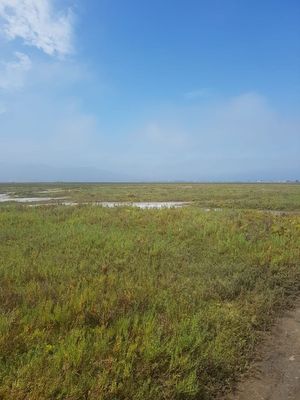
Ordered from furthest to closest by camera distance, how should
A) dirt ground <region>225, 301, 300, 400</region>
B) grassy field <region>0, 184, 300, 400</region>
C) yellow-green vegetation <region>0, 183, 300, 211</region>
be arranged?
1. yellow-green vegetation <region>0, 183, 300, 211</region>
2. dirt ground <region>225, 301, 300, 400</region>
3. grassy field <region>0, 184, 300, 400</region>

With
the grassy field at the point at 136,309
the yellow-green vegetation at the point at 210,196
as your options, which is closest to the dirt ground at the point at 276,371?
the grassy field at the point at 136,309

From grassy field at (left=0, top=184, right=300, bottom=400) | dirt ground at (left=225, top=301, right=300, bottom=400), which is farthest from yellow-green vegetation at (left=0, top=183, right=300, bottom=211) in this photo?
dirt ground at (left=225, top=301, right=300, bottom=400)

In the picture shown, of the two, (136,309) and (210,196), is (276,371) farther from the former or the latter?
(210,196)

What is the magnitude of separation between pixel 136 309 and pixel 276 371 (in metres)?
2.80

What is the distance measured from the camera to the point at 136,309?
7.29 m

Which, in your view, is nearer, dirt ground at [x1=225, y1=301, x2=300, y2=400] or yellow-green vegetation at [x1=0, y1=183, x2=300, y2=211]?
dirt ground at [x1=225, y1=301, x2=300, y2=400]

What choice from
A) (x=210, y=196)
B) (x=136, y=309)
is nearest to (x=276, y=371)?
(x=136, y=309)

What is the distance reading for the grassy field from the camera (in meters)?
5.01

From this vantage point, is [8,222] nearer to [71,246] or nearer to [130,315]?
[71,246]

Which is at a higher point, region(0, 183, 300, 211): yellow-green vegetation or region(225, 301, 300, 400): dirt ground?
region(0, 183, 300, 211): yellow-green vegetation

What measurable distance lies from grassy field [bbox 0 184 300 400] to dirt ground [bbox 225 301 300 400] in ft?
0.72

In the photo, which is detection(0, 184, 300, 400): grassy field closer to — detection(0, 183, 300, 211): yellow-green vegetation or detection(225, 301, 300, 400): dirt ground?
detection(225, 301, 300, 400): dirt ground

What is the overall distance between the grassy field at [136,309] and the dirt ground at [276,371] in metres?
0.22

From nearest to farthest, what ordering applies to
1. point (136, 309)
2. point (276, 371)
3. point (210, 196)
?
point (276, 371)
point (136, 309)
point (210, 196)
